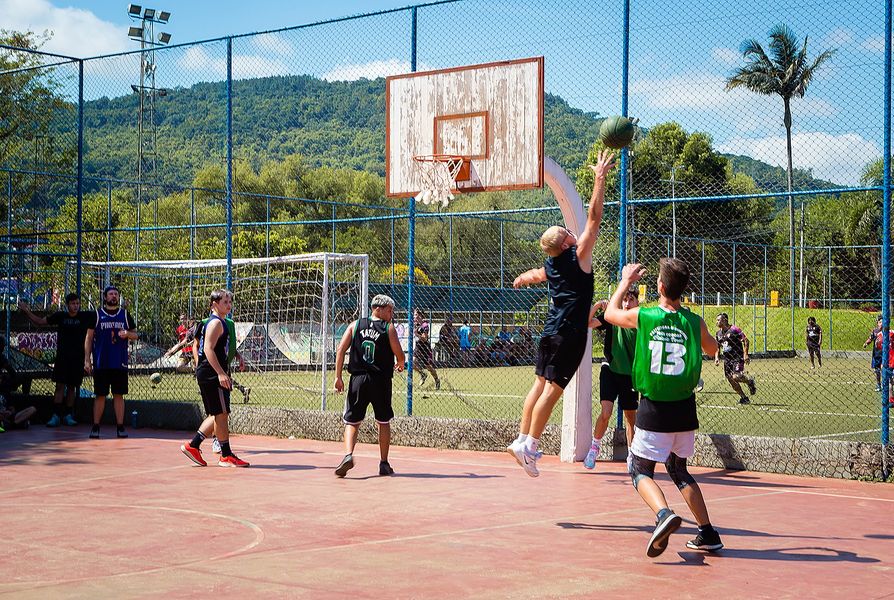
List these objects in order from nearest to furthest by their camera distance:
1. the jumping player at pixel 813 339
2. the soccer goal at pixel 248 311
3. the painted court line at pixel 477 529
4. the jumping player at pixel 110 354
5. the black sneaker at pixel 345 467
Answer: the painted court line at pixel 477 529 → the black sneaker at pixel 345 467 → the jumping player at pixel 110 354 → the soccer goal at pixel 248 311 → the jumping player at pixel 813 339

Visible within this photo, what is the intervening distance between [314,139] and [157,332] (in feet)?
131

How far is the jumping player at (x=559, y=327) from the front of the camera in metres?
8.68

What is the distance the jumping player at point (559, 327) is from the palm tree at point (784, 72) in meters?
4.34

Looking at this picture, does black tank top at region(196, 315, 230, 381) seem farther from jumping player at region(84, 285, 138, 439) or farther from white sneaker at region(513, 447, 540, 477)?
white sneaker at region(513, 447, 540, 477)

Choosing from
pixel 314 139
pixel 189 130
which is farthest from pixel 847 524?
pixel 314 139

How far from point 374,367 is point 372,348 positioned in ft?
0.67

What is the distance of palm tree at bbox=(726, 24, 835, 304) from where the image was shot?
12.2m

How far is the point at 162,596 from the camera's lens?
5.96m

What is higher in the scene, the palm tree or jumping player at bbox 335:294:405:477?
the palm tree

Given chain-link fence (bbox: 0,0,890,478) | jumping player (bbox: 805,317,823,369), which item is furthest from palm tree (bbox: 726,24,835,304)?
jumping player (bbox: 805,317,823,369)

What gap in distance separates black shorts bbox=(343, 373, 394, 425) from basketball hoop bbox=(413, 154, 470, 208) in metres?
2.32

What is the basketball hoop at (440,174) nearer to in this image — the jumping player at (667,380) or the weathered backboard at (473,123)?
Result: the weathered backboard at (473,123)

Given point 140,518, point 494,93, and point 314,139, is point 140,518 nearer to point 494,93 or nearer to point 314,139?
point 494,93

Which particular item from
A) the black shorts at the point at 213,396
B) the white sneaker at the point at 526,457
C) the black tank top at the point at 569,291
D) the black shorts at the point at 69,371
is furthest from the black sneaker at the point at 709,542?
the black shorts at the point at 69,371
